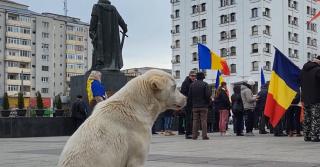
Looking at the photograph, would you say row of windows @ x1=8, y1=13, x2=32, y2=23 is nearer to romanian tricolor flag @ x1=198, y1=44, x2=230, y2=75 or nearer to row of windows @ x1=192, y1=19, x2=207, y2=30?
row of windows @ x1=192, y1=19, x2=207, y2=30

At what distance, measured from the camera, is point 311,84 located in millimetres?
13398

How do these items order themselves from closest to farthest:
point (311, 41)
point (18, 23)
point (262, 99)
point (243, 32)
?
point (262, 99) → point (243, 32) → point (311, 41) → point (18, 23)

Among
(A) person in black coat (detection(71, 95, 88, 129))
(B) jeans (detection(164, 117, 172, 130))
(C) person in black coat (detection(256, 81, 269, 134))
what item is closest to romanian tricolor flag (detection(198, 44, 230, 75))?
(B) jeans (detection(164, 117, 172, 130))

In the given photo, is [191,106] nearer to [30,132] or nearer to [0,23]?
[30,132]

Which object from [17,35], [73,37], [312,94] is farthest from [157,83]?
[73,37]

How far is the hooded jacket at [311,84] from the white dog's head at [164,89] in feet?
30.9

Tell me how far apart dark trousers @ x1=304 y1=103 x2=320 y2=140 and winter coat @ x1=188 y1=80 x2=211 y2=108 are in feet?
10.8

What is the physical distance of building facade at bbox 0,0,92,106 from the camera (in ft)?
350

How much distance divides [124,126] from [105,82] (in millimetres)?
15365

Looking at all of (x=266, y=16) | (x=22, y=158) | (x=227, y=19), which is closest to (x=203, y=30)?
(x=227, y=19)

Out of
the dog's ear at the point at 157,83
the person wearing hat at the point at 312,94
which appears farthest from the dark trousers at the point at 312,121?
the dog's ear at the point at 157,83

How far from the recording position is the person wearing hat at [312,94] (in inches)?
523

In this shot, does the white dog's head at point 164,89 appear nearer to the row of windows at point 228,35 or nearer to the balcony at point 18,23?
the row of windows at point 228,35

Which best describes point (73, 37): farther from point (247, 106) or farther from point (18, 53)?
point (247, 106)
